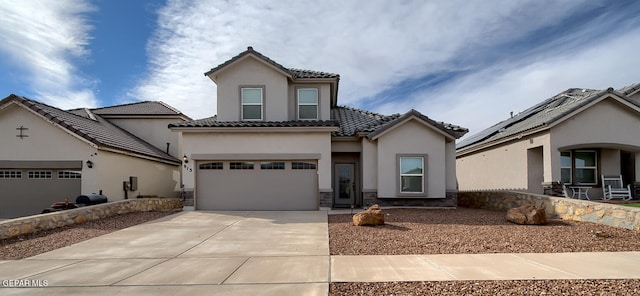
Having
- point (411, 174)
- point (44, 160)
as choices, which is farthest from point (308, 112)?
point (44, 160)

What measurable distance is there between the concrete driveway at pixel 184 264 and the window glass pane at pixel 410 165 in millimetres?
5559

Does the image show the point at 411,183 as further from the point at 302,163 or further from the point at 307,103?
the point at 307,103

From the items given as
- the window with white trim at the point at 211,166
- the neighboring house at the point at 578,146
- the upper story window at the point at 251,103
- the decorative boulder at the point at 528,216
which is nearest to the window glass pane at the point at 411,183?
the decorative boulder at the point at 528,216

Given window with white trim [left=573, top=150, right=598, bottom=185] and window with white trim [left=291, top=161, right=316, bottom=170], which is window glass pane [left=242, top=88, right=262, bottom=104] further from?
window with white trim [left=573, top=150, right=598, bottom=185]

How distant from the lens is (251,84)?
51.8ft

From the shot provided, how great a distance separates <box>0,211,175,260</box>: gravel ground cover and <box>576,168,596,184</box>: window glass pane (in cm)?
1805

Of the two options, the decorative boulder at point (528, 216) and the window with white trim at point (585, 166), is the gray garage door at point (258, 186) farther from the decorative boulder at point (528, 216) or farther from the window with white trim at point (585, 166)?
the window with white trim at point (585, 166)

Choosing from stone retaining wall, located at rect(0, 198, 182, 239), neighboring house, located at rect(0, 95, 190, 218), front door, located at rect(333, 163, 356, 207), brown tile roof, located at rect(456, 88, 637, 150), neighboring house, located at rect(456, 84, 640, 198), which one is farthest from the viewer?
brown tile roof, located at rect(456, 88, 637, 150)

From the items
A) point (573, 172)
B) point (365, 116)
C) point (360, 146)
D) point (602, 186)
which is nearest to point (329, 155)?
point (360, 146)

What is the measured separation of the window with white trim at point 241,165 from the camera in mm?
14492

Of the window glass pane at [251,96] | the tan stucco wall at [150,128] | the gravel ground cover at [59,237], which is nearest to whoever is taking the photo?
Result: the gravel ground cover at [59,237]

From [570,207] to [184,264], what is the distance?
10.8 m

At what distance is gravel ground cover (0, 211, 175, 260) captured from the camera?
7.72 meters

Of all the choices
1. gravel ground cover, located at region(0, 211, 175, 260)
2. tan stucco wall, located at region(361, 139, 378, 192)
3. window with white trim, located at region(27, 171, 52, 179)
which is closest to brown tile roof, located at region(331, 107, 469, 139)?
tan stucco wall, located at region(361, 139, 378, 192)
